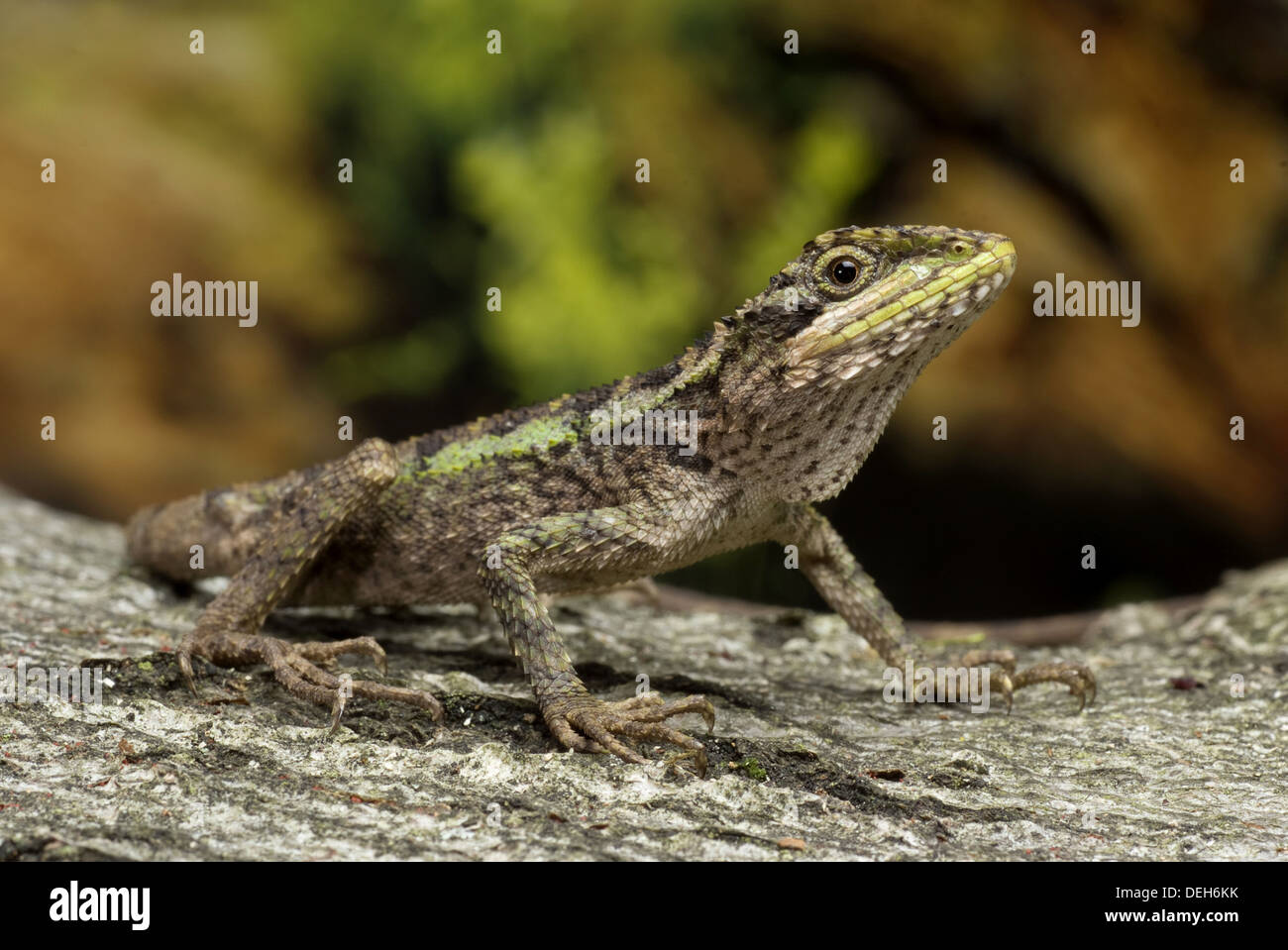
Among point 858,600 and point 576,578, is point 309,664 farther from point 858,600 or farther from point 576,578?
point 858,600

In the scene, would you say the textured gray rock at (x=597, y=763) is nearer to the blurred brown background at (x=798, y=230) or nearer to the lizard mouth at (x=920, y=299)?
the lizard mouth at (x=920, y=299)

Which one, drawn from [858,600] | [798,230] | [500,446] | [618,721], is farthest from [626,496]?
[798,230]

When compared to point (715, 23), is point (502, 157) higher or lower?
lower

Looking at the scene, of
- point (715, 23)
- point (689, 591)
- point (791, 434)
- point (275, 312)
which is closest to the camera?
point (791, 434)

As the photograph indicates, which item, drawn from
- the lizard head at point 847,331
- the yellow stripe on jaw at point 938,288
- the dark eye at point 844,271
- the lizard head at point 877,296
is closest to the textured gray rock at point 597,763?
the lizard head at point 847,331

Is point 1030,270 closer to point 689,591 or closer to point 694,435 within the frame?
point 689,591

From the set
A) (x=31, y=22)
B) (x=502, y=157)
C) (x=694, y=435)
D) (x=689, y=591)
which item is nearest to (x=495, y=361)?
(x=502, y=157)
